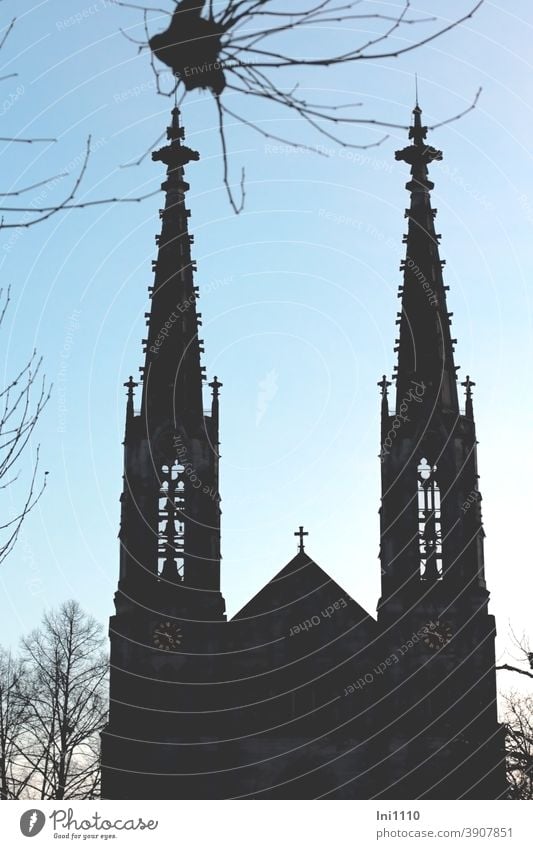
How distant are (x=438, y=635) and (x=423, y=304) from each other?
8180 mm

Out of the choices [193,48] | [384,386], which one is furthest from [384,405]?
[193,48]

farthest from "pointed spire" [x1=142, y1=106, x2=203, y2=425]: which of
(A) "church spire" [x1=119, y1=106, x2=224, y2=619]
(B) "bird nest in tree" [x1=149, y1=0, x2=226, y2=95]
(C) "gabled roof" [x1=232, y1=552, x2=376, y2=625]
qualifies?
(B) "bird nest in tree" [x1=149, y1=0, x2=226, y2=95]

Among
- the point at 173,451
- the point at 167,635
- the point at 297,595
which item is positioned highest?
the point at 173,451

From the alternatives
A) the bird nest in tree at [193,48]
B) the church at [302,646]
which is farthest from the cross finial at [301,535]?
the bird nest in tree at [193,48]

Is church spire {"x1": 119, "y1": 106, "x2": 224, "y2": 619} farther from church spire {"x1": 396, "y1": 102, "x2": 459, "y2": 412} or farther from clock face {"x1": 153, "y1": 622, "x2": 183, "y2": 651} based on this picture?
church spire {"x1": 396, "y1": 102, "x2": 459, "y2": 412}

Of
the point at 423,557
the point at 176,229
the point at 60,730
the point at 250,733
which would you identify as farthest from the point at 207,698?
the point at 176,229

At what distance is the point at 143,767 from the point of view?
97.9 feet

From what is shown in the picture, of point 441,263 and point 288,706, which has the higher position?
point 441,263

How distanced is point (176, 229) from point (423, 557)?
10460 mm

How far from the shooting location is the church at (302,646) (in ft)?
99.3

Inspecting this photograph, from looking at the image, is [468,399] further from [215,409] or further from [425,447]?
[215,409]

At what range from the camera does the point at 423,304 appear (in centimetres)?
3403
